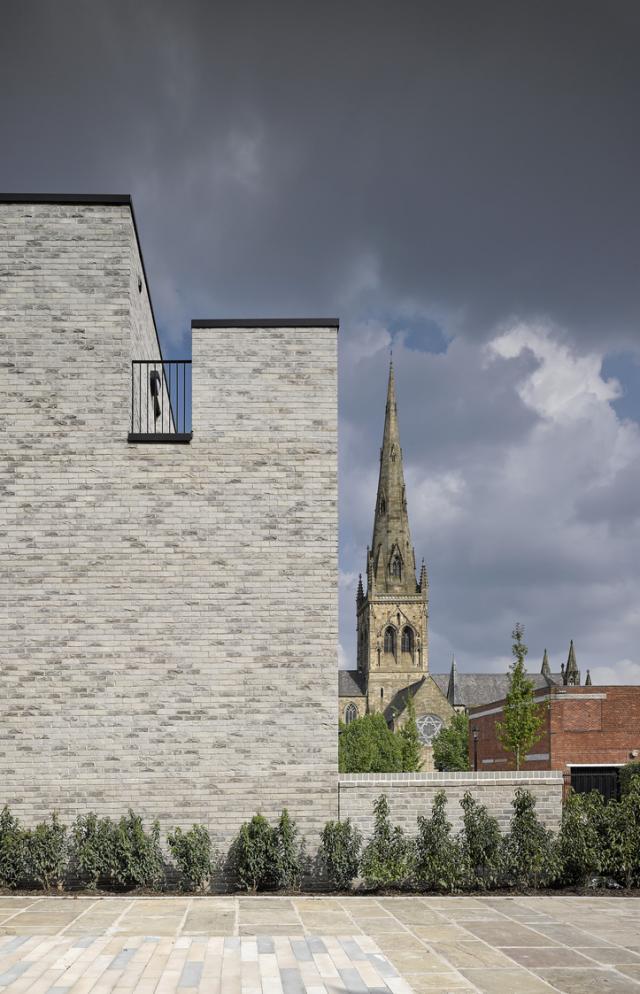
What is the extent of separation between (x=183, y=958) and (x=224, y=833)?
133 inches

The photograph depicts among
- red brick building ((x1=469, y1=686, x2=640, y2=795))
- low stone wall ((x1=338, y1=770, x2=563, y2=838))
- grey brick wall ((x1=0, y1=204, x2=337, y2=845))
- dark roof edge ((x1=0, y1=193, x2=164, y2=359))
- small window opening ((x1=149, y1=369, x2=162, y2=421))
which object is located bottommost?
red brick building ((x1=469, y1=686, x2=640, y2=795))

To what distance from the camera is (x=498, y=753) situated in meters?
29.0

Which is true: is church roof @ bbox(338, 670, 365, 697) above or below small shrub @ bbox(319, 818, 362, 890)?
below

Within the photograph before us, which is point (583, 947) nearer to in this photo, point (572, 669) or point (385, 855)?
point (385, 855)

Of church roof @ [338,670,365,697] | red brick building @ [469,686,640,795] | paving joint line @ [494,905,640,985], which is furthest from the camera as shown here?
church roof @ [338,670,365,697]

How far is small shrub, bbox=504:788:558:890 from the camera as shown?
10.5m

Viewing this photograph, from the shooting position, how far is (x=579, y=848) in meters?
10.6

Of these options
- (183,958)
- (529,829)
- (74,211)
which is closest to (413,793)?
(529,829)

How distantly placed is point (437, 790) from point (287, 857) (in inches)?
87.9

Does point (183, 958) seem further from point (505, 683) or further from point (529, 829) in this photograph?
point (505, 683)

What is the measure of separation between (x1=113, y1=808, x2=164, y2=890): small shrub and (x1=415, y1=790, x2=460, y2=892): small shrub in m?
3.27

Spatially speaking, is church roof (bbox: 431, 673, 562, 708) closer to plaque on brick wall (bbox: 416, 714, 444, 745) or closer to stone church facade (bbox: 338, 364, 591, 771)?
stone church facade (bbox: 338, 364, 591, 771)

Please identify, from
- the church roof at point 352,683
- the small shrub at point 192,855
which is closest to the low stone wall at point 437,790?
the small shrub at point 192,855

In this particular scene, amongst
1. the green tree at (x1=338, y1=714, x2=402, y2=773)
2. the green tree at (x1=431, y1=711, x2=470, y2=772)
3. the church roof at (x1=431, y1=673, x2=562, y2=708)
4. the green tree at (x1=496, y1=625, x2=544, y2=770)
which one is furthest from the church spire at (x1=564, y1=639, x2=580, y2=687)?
the green tree at (x1=496, y1=625, x2=544, y2=770)
